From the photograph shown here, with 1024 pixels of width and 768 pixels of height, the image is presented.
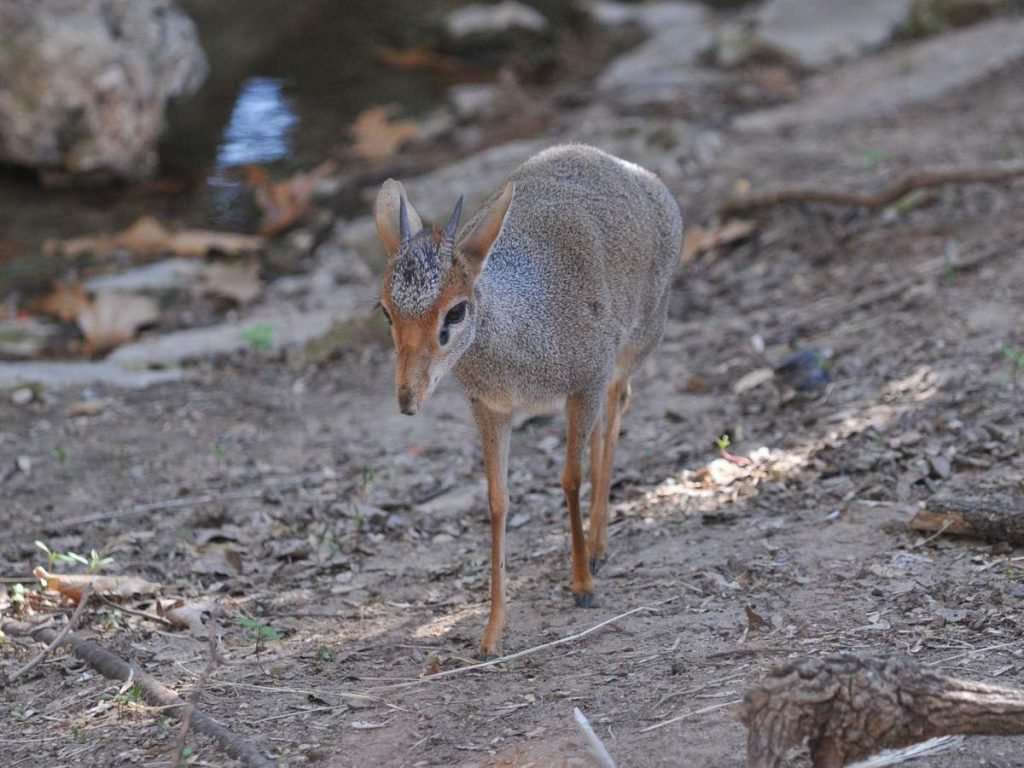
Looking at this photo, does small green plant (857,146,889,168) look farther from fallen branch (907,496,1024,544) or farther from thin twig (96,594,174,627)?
thin twig (96,594,174,627)

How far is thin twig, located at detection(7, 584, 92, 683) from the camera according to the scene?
4270mm

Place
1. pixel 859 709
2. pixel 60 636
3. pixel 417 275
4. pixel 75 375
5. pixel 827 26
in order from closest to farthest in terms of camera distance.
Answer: pixel 859 709
pixel 417 275
pixel 60 636
pixel 75 375
pixel 827 26

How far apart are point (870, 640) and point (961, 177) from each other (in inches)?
166

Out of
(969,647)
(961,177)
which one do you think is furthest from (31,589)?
(961,177)

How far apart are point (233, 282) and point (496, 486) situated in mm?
4693

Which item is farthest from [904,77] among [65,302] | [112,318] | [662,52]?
[65,302]

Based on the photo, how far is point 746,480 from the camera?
5.50m

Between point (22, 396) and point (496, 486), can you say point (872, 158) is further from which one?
point (22, 396)

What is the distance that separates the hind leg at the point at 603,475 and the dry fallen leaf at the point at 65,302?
13.7 ft

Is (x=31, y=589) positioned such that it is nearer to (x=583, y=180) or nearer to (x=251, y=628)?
(x=251, y=628)

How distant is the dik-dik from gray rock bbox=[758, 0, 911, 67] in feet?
24.3

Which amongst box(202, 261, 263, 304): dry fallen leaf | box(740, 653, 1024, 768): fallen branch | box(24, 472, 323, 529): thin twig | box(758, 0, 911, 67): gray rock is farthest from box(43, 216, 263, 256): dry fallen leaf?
box(740, 653, 1024, 768): fallen branch

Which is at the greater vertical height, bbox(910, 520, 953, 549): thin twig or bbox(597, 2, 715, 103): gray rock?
bbox(910, 520, 953, 549): thin twig

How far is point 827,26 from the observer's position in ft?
42.7
